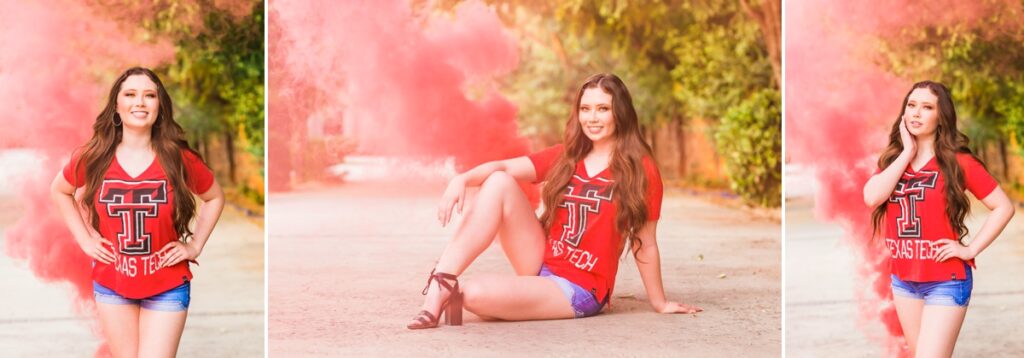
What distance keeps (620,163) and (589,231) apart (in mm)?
278

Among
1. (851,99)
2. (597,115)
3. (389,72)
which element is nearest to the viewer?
(597,115)

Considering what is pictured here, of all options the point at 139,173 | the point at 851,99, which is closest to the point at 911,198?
the point at 851,99

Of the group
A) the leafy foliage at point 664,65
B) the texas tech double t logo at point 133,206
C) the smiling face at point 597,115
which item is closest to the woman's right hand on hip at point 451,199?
the smiling face at point 597,115

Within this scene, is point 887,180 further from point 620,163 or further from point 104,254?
point 104,254

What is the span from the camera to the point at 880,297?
190 inches

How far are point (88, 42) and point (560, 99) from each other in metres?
6.13

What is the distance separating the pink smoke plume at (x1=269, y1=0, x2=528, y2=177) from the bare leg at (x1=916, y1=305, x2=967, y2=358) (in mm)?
2274

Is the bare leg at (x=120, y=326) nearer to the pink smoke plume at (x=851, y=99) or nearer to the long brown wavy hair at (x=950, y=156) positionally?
the long brown wavy hair at (x=950, y=156)

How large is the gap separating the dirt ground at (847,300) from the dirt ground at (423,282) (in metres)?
0.17

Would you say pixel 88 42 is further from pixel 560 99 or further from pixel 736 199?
pixel 560 99

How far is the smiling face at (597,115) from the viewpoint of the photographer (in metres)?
4.31

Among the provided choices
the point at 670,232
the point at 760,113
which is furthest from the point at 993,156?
the point at 670,232

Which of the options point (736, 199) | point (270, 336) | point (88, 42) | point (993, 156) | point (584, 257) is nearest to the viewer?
point (584, 257)

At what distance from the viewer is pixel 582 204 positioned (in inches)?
171
